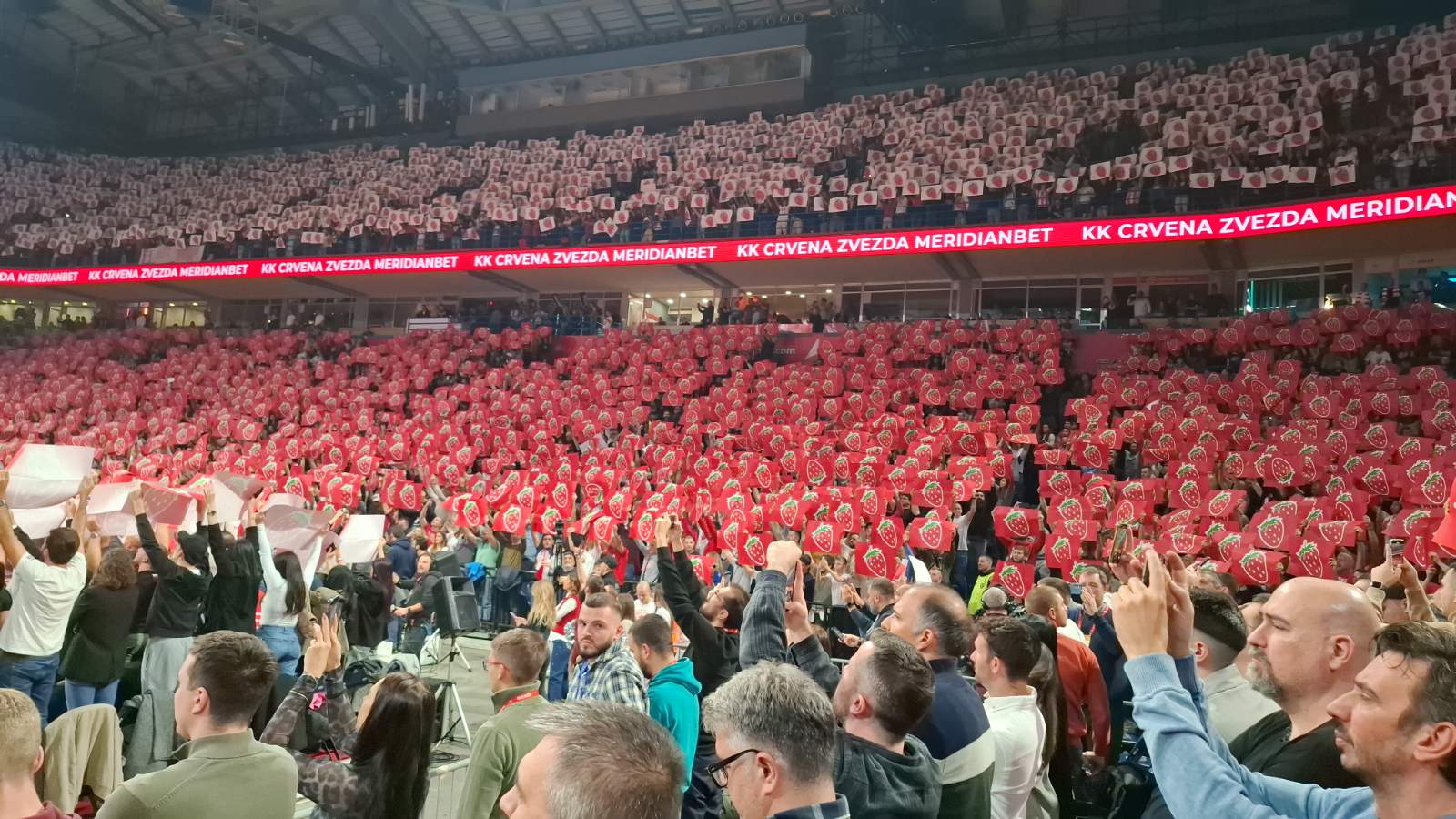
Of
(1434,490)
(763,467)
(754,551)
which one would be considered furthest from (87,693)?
(1434,490)

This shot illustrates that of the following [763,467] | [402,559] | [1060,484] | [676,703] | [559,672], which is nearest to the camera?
[676,703]

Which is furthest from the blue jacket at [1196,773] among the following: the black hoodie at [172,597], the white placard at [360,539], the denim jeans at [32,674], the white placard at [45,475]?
the white placard at [360,539]

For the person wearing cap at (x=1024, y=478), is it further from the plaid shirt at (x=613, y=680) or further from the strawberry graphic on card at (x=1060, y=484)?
the plaid shirt at (x=613, y=680)

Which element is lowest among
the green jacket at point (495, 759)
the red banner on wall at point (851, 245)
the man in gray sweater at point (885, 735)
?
the green jacket at point (495, 759)

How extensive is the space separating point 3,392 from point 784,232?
75.0 feet

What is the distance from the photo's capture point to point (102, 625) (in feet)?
20.5

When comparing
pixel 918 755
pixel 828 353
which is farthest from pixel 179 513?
pixel 828 353

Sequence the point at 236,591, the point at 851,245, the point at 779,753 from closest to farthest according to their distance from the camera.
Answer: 1. the point at 779,753
2. the point at 236,591
3. the point at 851,245

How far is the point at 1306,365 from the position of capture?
55.3 feet

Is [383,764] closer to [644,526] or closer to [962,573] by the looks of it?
[644,526]

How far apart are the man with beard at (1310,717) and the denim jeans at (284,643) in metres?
6.10

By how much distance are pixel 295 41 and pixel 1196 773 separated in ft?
127

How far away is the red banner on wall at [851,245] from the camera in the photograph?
17.4 metres

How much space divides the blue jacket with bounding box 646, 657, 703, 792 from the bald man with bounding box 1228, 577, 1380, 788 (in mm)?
2087
